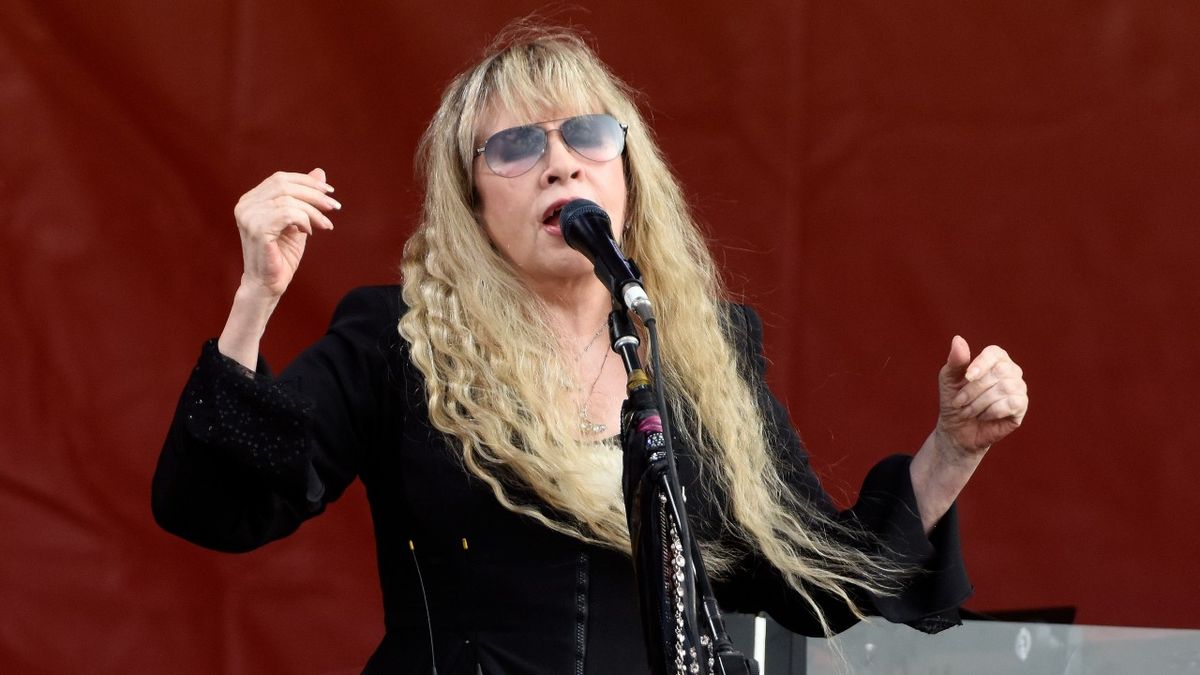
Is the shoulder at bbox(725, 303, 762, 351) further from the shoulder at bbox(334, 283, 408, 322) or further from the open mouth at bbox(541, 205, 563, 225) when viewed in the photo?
the shoulder at bbox(334, 283, 408, 322)

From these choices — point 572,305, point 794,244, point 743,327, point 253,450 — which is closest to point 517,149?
point 572,305

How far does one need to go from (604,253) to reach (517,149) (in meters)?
0.54

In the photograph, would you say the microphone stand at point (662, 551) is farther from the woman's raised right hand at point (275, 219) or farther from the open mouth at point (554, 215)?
the open mouth at point (554, 215)

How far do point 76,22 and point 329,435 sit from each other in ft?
3.16

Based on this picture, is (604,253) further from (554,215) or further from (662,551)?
(554,215)

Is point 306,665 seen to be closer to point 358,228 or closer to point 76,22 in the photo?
point 358,228

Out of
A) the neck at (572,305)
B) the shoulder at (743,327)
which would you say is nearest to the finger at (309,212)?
the neck at (572,305)

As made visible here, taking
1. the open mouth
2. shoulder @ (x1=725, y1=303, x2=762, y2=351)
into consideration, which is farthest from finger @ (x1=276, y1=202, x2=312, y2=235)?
shoulder @ (x1=725, y1=303, x2=762, y2=351)

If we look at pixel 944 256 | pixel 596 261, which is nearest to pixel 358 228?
pixel 944 256

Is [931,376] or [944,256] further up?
[944,256]

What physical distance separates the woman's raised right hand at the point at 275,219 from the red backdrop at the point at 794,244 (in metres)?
0.94

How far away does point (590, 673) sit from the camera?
73.0 inches

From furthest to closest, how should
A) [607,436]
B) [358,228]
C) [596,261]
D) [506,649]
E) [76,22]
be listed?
[358,228], [76,22], [607,436], [506,649], [596,261]

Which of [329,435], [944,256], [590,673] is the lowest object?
[590,673]
